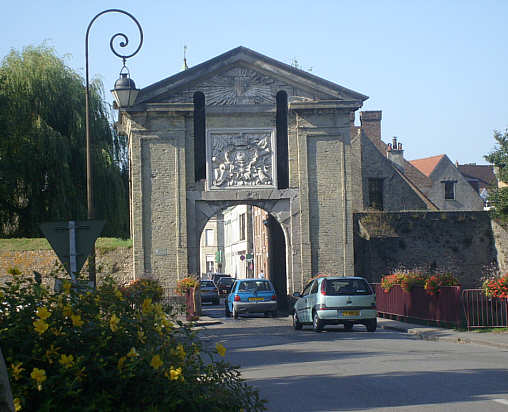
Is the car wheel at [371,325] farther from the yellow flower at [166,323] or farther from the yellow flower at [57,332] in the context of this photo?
the yellow flower at [57,332]

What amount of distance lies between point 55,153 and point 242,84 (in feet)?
29.0

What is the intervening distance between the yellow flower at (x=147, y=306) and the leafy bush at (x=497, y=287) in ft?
50.0

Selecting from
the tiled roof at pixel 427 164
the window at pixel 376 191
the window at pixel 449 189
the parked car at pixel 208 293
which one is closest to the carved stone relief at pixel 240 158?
the window at pixel 376 191

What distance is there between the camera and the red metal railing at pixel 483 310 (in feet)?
67.4

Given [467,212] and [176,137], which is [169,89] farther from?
[467,212]

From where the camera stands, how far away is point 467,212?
123ft

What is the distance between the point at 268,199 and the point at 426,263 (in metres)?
8.46

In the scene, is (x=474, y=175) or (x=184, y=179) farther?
(x=474, y=175)

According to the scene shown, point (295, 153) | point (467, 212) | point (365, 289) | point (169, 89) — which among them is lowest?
point (365, 289)

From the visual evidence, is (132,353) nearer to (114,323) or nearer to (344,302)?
(114,323)

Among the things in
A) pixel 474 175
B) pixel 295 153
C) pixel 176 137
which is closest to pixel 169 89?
pixel 176 137

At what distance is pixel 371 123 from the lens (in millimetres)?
55469

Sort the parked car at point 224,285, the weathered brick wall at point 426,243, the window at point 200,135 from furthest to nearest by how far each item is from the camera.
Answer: the parked car at point 224,285
the weathered brick wall at point 426,243
the window at point 200,135

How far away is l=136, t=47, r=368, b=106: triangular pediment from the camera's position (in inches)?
1308
